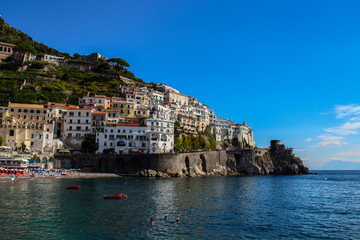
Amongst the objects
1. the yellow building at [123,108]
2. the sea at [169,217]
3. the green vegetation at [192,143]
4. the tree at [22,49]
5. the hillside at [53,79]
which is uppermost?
the tree at [22,49]

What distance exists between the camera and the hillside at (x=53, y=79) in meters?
85.9

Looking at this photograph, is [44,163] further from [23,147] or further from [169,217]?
[169,217]

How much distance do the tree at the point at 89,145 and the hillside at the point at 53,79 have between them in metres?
22.1

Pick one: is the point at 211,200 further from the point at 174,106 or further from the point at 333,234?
the point at 174,106

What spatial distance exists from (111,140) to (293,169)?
72181 millimetres

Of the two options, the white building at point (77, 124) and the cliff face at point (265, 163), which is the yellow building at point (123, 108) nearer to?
the white building at point (77, 124)

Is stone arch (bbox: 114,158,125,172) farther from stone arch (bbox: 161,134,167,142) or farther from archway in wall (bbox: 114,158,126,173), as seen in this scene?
stone arch (bbox: 161,134,167,142)

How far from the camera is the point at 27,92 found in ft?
279

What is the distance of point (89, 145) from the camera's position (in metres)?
73.1

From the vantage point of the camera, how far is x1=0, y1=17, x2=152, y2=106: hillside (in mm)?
85875

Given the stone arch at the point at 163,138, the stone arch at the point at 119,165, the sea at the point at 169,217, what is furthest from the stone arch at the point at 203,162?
the sea at the point at 169,217

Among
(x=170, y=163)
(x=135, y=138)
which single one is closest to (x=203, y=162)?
(x=170, y=163)

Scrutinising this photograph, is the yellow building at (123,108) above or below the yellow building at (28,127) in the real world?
above

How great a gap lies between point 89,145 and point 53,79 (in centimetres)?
4098
